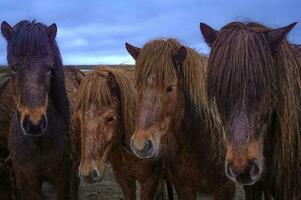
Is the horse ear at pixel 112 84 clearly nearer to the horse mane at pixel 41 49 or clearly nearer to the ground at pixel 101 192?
the horse mane at pixel 41 49

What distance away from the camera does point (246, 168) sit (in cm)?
284

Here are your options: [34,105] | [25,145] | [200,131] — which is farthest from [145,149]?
[25,145]

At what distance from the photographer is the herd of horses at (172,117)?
120 inches

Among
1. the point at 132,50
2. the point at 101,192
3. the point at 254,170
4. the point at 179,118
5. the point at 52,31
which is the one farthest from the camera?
the point at 101,192

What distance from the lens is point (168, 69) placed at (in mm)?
4125

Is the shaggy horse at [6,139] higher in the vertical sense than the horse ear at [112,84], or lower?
lower

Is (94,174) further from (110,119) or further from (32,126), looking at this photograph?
(32,126)

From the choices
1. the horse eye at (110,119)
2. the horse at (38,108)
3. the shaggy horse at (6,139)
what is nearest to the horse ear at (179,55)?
the horse eye at (110,119)

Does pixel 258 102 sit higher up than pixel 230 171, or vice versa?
pixel 258 102

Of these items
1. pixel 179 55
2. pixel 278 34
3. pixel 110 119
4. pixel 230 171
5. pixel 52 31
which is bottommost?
pixel 230 171

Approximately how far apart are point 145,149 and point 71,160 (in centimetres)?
138

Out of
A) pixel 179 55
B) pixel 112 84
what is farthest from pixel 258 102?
pixel 112 84

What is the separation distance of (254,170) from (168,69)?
1523mm

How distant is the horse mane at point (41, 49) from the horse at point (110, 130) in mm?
202
